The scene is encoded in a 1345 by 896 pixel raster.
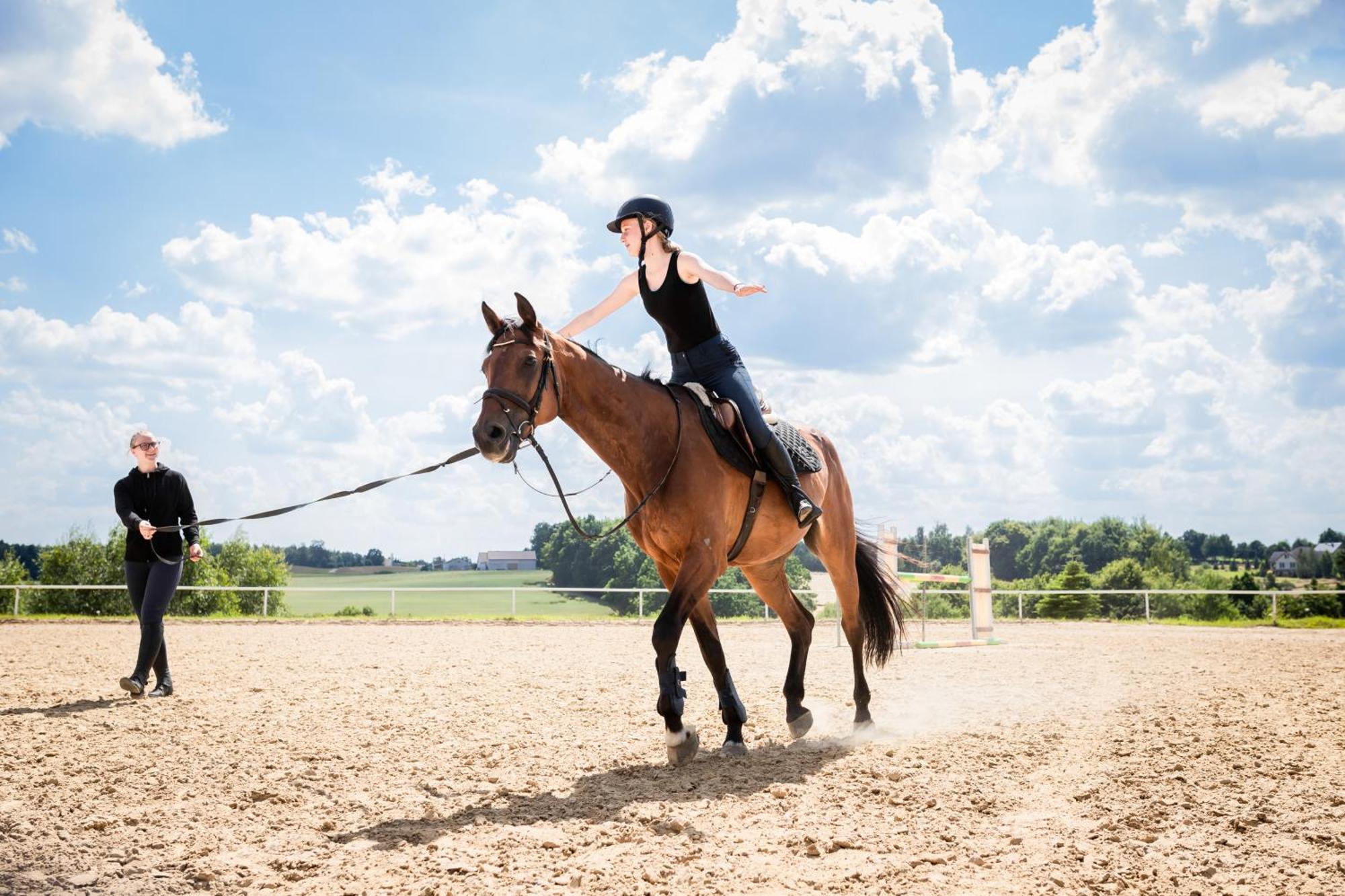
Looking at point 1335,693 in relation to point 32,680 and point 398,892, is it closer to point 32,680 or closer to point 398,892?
point 398,892

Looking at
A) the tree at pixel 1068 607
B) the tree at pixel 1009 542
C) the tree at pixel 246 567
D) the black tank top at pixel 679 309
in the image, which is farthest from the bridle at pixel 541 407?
the tree at pixel 1009 542

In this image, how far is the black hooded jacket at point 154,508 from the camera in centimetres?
885

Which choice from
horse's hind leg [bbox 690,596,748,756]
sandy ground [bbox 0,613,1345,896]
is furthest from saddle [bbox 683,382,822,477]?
sandy ground [bbox 0,613,1345,896]

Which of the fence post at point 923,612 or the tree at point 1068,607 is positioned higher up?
the fence post at point 923,612

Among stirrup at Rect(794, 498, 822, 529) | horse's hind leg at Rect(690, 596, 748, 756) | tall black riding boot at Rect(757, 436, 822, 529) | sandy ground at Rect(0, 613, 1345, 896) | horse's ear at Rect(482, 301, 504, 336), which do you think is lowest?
sandy ground at Rect(0, 613, 1345, 896)

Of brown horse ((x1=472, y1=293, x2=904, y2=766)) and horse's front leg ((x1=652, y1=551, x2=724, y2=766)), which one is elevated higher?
brown horse ((x1=472, y1=293, x2=904, y2=766))

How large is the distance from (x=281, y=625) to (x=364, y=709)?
17954 millimetres

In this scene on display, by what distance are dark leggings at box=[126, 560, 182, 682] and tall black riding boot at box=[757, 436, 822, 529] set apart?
18.7 ft

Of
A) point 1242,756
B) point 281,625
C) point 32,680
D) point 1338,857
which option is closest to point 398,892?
point 1338,857

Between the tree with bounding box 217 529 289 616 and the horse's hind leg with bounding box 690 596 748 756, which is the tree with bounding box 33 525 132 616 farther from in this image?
the horse's hind leg with bounding box 690 596 748 756

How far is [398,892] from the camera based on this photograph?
3.62 meters

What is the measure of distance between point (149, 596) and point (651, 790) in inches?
233

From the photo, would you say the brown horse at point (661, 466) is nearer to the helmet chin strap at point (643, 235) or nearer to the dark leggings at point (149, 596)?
the helmet chin strap at point (643, 235)

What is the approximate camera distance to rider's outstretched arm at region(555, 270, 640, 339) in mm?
6375
